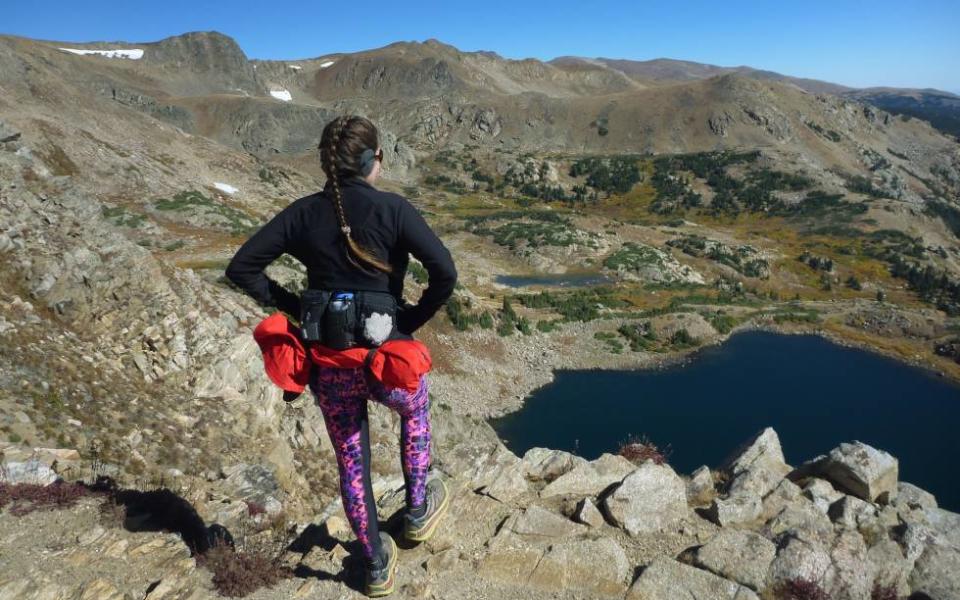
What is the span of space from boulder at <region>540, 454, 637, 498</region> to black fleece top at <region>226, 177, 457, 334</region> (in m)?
5.09

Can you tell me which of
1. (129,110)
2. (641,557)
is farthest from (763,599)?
(129,110)

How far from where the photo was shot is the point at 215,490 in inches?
362

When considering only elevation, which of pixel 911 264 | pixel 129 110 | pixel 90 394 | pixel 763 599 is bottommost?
pixel 911 264

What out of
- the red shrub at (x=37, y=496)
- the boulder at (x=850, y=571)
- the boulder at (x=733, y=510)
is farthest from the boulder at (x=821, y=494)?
the red shrub at (x=37, y=496)

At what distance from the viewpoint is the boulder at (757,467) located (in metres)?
8.80

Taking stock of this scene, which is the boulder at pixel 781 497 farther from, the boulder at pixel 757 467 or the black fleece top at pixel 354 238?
the black fleece top at pixel 354 238

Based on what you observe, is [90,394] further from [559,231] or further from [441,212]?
[441,212]

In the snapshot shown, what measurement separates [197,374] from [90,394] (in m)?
3.20

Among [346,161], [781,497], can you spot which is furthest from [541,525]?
[346,161]

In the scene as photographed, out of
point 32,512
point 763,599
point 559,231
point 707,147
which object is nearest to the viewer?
point 763,599

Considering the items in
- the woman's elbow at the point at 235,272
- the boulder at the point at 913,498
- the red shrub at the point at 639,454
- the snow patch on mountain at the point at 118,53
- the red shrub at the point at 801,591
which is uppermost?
the snow patch on mountain at the point at 118,53

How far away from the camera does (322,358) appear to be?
4.78 metres

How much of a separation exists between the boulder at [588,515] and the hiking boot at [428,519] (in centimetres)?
217

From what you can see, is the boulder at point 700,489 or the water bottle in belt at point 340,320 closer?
the water bottle in belt at point 340,320
